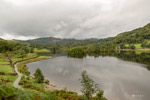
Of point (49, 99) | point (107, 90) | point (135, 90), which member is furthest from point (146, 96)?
point (49, 99)

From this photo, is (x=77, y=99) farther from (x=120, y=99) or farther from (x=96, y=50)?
(x=96, y=50)

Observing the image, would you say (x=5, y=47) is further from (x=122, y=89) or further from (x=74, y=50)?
(x=122, y=89)

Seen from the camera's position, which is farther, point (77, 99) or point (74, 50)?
point (74, 50)

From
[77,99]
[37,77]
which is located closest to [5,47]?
[37,77]

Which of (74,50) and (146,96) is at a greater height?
(74,50)

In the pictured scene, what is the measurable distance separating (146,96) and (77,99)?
22722mm

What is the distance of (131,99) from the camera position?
2845 centimetres

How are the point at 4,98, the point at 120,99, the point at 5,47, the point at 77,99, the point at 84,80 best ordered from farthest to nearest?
1. the point at 5,47
2. the point at 120,99
3. the point at 77,99
4. the point at 84,80
5. the point at 4,98

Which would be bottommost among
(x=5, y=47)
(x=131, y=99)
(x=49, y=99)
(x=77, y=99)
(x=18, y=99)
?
(x=131, y=99)

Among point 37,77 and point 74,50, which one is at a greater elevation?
point 74,50

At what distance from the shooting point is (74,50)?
161500 millimetres

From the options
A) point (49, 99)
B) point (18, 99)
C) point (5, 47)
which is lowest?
point (49, 99)

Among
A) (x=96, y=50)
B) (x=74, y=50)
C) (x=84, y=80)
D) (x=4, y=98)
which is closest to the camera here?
(x=4, y=98)

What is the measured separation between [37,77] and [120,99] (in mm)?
31720
